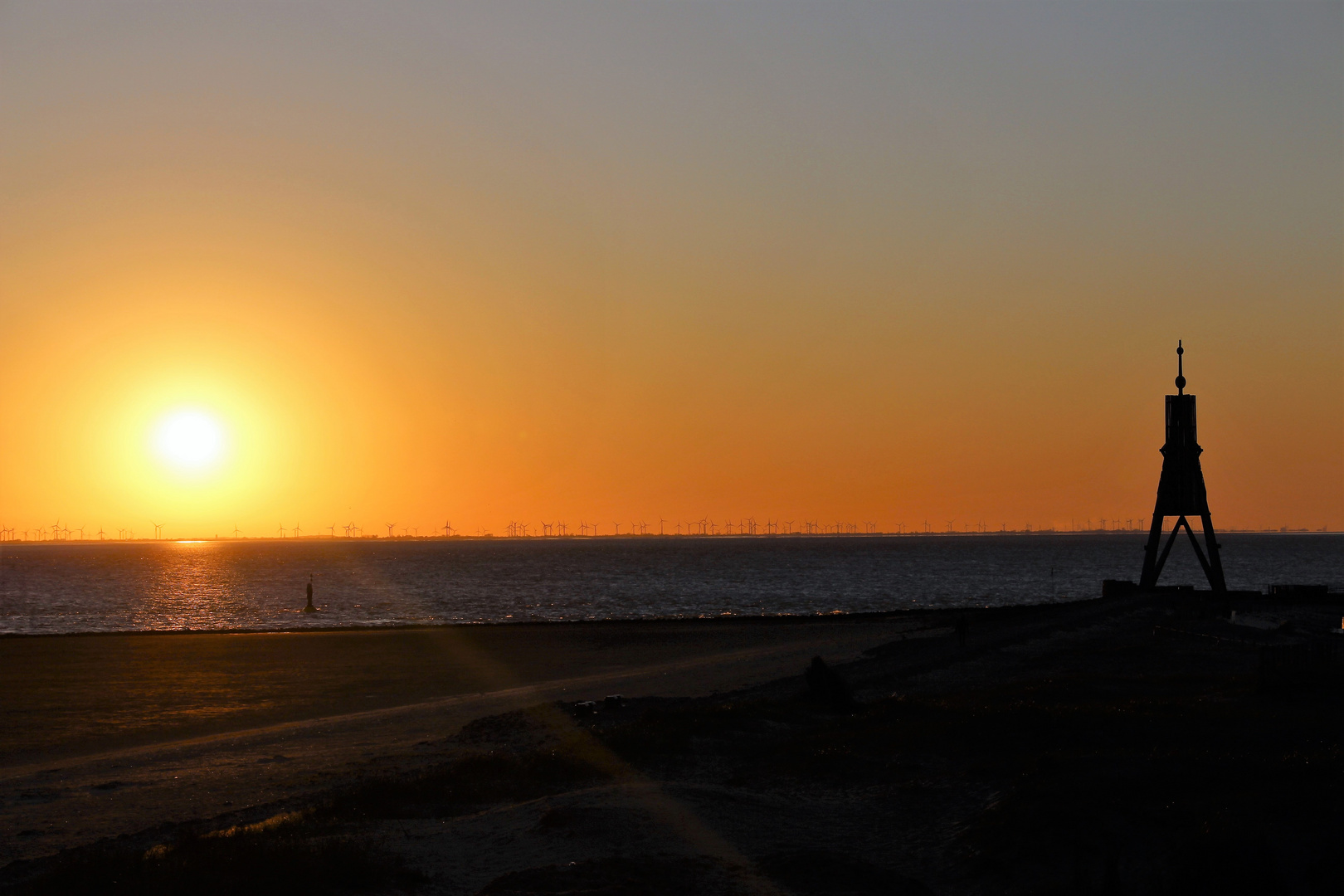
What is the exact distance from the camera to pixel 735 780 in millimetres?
17844

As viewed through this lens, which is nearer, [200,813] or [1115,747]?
[1115,747]

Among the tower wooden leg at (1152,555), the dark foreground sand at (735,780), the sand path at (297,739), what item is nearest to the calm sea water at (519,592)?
the sand path at (297,739)

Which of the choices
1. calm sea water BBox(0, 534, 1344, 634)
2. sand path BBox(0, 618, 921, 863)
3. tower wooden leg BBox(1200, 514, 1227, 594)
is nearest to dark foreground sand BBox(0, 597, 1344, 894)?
sand path BBox(0, 618, 921, 863)

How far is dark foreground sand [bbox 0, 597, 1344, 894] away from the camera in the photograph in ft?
40.3

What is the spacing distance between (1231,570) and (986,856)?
562ft

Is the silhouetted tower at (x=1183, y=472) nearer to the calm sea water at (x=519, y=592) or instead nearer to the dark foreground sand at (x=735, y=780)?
the dark foreground sand at (x=735, y=780)

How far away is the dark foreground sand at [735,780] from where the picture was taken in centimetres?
1228

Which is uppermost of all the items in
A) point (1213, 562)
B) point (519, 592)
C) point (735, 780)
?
point (1213, 562)

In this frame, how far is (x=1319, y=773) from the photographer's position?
13.6m

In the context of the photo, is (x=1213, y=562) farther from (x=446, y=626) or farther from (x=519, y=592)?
(x=519, y=592)

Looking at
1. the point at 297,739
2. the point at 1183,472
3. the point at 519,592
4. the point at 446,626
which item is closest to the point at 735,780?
the point at 297,739

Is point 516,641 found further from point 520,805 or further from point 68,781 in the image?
point 520,805

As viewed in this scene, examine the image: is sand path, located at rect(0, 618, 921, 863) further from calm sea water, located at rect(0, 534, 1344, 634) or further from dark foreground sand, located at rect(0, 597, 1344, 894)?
calm sea water, located at rect(0, 534, 1344, 634)

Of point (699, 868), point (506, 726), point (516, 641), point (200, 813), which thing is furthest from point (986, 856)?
point (516, 641)
